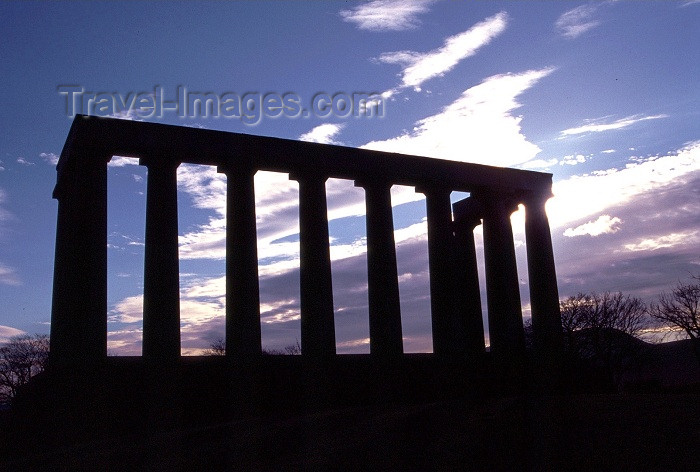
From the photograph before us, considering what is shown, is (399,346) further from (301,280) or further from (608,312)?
(608,312)

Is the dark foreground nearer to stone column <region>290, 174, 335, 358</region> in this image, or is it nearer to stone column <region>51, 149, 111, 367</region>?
stone column <region>51, 149, 111, 367</region>

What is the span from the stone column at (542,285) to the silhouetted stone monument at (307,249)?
140 millimetres

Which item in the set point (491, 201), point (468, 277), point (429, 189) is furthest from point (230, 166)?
point (468, 277)

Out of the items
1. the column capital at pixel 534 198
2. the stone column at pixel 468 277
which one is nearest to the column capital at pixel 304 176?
the stone column at pixel 468 277

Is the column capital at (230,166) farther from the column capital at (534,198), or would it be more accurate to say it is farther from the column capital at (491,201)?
the column capital at (534,198)

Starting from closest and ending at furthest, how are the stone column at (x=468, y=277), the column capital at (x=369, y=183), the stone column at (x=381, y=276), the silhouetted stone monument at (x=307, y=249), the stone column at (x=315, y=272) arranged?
the silhouetted stone monument at (x=307, y=249), the stone column at (x=315, y=272), the stone column at (x=381, y=276), the column capital at (x=369, y=183), the stone column at (x=468, y=277)

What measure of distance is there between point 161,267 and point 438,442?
34.2 m

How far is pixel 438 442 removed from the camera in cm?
3994

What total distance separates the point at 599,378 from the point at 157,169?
187ft

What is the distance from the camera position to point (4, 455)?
4866cm

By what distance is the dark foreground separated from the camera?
118ft

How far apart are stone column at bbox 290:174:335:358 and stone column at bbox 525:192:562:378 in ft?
97.8

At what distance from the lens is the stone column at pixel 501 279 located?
86.2 metres

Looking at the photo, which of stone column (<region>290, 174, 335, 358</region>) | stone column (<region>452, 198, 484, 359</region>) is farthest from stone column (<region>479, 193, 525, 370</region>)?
stone column (<region>290, 174, 335, 358</region>)
